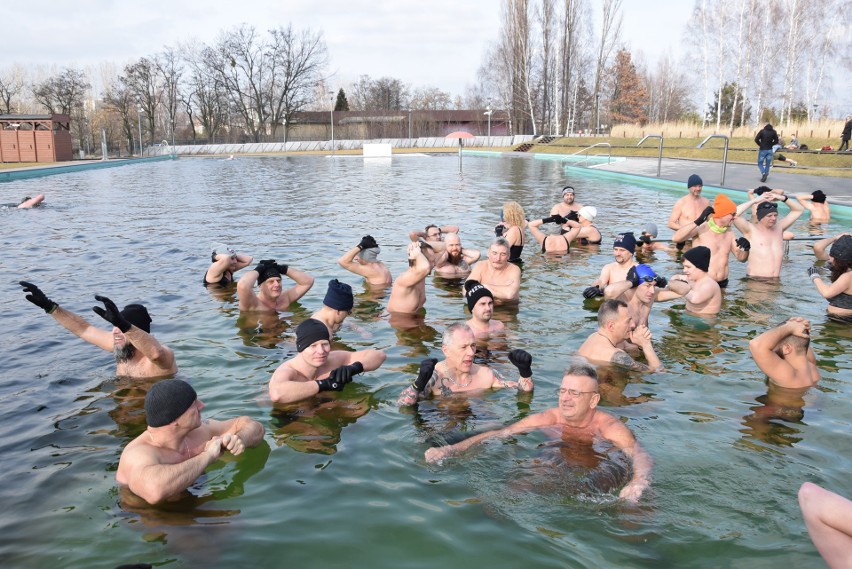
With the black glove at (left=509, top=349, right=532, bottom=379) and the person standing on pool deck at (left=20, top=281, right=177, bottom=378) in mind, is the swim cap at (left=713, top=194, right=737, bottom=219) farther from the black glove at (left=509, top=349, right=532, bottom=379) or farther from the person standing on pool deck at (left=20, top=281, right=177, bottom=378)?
the person standing on pool deck at (left=20, top=281, right=177, bottom=378)

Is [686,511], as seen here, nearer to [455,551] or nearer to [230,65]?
[455,551]

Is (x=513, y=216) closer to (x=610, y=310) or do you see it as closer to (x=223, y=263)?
(x=223, y=263)

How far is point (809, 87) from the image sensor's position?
43062 mm

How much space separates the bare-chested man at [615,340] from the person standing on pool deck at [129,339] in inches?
160

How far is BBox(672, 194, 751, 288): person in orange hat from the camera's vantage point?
355 inches

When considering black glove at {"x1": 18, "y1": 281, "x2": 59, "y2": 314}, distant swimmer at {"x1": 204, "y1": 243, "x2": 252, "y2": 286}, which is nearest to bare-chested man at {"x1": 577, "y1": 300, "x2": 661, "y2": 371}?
black glove at {"x1": 18, "y1": 281, "x2": 59, "y2": 314}

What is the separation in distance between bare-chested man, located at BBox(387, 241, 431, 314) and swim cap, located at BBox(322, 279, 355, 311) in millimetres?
1271

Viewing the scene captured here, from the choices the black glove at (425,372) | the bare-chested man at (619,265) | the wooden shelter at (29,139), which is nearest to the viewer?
the black glove at (425,372)

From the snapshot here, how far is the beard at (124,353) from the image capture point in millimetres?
6000

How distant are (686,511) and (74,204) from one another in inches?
859

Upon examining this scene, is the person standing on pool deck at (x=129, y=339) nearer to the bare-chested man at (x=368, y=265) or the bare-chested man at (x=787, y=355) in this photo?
the bare-chested man at (x=368, y=265)

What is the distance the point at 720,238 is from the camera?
30.4 feet

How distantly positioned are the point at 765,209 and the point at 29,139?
44182 mm

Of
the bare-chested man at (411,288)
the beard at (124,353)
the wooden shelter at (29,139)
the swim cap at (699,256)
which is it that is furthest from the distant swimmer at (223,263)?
the wooden shelter at (29,139)
